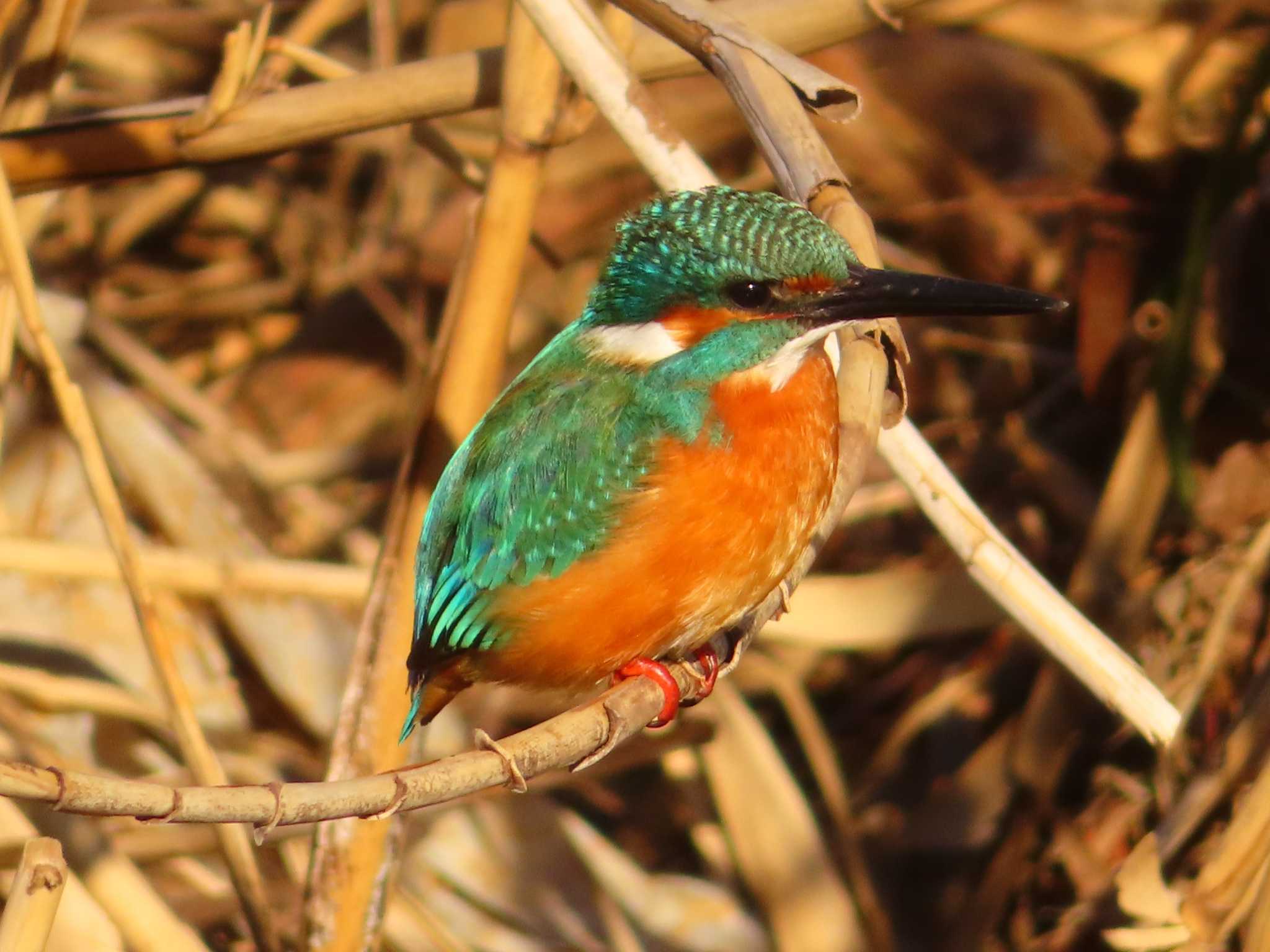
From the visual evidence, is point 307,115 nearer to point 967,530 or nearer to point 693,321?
point 693,321

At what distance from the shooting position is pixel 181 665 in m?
3.29

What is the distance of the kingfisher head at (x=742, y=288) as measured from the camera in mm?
1863

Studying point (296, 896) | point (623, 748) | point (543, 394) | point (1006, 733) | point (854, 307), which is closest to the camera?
point (854, 307)

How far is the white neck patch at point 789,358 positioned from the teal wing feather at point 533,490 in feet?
0.54

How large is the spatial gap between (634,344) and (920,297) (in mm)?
434

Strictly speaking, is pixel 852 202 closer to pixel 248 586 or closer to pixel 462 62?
pixel 462 62

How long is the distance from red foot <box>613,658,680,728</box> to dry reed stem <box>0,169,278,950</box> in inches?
22.8

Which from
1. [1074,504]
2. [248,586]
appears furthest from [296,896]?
[1074,504]

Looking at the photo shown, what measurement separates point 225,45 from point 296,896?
62.5 inches

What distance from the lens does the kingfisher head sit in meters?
1.86

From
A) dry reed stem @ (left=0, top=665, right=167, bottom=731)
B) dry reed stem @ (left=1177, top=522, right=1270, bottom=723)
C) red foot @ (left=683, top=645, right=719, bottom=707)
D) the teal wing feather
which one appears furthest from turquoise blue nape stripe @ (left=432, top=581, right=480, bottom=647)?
dry reed stem @ (left=1177, top=522, right=1270, bottom=723)

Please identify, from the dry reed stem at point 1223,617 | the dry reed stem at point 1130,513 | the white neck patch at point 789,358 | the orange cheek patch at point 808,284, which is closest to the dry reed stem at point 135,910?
the white neck patch at point 789,358

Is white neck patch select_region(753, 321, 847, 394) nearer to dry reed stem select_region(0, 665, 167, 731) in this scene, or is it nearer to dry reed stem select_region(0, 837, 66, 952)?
dry reed stem select_region(0, 837, 66, 952)

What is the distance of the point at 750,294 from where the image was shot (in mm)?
1964
